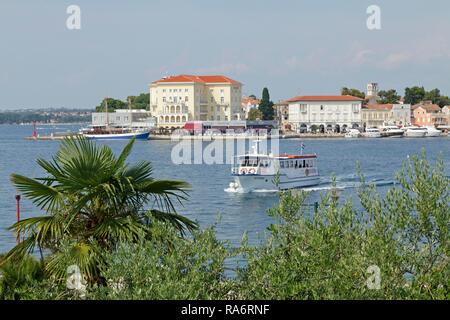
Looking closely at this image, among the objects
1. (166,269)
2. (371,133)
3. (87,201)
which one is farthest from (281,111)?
(166,269)

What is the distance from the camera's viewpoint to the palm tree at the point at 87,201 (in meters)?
8.47

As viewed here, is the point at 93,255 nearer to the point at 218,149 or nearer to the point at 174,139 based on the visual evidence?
the point at 218,149

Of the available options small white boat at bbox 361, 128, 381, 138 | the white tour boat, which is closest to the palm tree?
the white tour boat

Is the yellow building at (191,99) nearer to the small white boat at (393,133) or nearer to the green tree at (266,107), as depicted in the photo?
the green tree at (266,107)

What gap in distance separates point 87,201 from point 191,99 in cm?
11753

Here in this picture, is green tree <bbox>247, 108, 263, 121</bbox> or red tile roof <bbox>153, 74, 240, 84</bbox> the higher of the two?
red tile roof <bbox>153, 74, 240, 84</bbox>

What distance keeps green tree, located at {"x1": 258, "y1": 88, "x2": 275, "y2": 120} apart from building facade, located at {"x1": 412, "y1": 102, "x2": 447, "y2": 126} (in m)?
24.9

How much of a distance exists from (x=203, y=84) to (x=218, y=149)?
3809 centimetres

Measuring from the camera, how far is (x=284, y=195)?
9.01 meters

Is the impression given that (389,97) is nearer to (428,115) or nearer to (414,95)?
(414,95)

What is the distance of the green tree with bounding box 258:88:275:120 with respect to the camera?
135 meters

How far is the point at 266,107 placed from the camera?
13612 centimetres

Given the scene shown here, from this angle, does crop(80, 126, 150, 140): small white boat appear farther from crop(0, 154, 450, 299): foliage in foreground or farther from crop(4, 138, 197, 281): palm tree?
crop(0, 154, 450, 299): foliage in foreground

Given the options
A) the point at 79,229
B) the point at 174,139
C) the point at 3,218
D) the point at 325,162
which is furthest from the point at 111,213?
the point at 174,139
